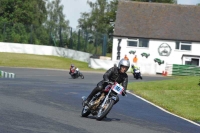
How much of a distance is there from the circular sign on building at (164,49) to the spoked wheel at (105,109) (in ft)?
171

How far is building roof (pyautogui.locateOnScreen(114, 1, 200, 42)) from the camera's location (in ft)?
221

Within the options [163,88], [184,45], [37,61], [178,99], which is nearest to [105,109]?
[178,99]

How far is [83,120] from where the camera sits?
14633mm

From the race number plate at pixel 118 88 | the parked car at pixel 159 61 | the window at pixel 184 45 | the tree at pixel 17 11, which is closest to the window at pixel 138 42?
the parked car at pixel 159 61

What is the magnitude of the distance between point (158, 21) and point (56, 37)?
11664 millimetres

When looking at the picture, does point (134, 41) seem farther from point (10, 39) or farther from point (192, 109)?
point (192, 109)

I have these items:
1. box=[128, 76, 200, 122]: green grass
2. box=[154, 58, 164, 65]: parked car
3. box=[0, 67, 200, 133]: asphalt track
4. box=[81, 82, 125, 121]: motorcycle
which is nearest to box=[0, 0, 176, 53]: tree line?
box=[154, 58, 164, 65]: parked car

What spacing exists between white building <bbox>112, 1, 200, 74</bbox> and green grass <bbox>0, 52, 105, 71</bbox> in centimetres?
749

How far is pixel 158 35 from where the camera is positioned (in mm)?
67438

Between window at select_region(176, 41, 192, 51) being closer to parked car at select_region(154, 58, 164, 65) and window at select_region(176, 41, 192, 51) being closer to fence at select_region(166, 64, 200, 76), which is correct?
parked car at select_region(154, 58, 164, 65)

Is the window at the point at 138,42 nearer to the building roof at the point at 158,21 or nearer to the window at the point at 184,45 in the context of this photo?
the building roof at the point at 158,21

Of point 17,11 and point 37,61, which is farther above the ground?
point 17,11

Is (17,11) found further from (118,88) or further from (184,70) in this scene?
(118,88)

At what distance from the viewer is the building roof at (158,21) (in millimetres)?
67500
